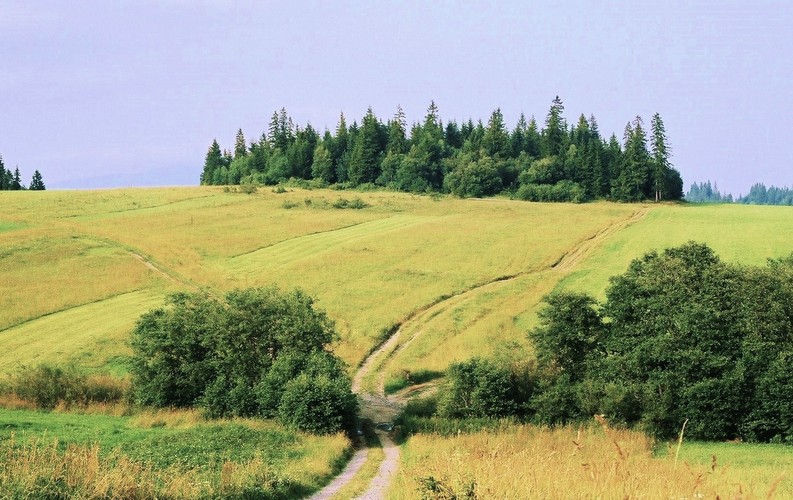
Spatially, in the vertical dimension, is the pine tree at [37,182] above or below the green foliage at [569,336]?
above

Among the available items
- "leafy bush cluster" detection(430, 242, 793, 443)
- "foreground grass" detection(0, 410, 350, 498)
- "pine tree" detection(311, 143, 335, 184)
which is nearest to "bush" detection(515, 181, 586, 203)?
"pine tree" detection(311, 143, 335, 184)

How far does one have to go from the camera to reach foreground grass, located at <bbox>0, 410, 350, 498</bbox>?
1369 cm

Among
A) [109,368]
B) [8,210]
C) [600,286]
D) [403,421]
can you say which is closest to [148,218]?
[8,210]

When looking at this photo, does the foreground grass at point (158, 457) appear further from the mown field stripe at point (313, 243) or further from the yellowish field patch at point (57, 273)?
the mown field stripe at point (313, 243)

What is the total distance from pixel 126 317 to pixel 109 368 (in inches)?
398

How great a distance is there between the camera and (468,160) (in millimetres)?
147375

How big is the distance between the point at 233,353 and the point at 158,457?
17.8 m

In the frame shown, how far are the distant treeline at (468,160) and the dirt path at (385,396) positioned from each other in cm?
5508

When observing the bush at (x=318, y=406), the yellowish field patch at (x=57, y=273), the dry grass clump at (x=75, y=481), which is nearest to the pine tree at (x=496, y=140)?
the yellowish field patch at (x=57, y=273)

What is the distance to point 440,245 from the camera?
8400 cm

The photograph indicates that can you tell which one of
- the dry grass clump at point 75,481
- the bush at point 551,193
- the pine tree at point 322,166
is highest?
the pine tree at point 322,166

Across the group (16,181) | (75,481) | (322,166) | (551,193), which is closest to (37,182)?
(16,181)

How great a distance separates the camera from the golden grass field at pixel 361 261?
4925 centimetres

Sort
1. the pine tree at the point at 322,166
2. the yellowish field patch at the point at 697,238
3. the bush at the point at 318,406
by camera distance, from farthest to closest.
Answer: the pine tree at the point at 322,166, the yellowish field patch at the point at 697,238, the bush at the point at 318,406
